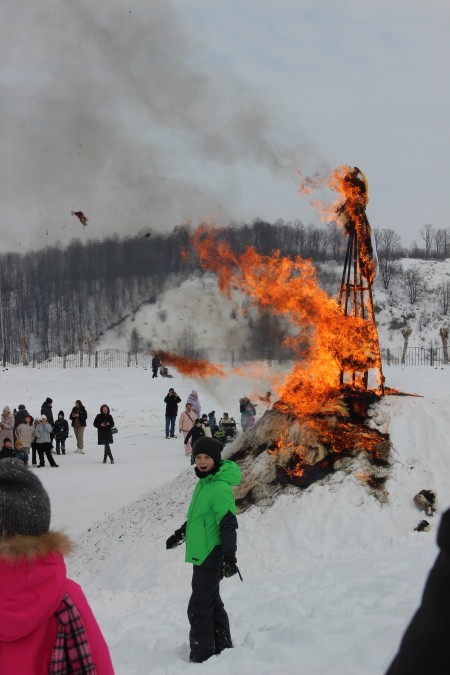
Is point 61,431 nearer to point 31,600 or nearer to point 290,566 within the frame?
point 290,566

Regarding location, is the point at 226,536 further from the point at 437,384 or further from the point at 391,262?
the point at 391,262

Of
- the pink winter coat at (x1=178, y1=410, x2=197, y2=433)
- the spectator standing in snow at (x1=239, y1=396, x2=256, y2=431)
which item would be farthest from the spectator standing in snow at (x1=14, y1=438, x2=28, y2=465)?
the spectator standing in snow at (x1=239, y1=396, x2=256, y2=431)

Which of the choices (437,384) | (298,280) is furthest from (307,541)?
(437,384)

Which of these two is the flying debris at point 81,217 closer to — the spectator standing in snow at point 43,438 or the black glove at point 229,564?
the spectator standing in snow at point 43,438

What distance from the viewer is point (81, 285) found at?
59.3 m

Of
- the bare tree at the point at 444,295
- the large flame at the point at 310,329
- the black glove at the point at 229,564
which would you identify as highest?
the bare tree at the point at 444,295

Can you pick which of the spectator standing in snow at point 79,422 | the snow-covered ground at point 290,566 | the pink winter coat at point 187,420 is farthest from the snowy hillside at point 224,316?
the snow-covered ground at point 290,566

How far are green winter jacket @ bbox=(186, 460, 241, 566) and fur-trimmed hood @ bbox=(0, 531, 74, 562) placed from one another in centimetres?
288

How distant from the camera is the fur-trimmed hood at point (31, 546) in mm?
2447

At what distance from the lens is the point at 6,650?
250 centimetres

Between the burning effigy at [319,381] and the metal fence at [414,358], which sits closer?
the burning effigy at [319,381]

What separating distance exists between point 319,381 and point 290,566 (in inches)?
141

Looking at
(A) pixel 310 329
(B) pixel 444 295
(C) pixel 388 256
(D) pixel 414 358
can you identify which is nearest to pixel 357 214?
(A) pixel 310 329

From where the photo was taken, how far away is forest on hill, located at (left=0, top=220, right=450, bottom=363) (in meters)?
45.9
